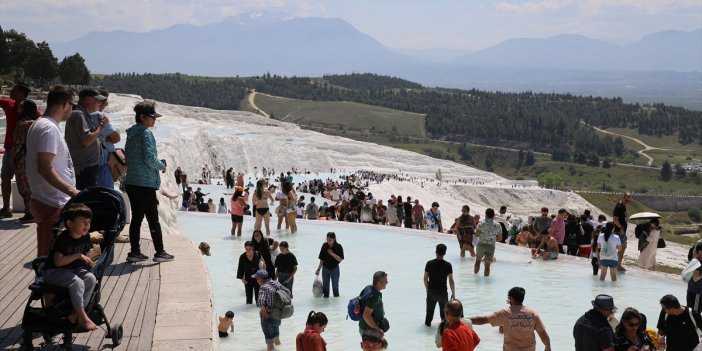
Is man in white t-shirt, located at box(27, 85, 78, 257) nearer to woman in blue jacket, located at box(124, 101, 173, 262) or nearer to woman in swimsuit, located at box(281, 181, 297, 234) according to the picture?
woman in blue jacket, located at box(124, 101, 173, 262)

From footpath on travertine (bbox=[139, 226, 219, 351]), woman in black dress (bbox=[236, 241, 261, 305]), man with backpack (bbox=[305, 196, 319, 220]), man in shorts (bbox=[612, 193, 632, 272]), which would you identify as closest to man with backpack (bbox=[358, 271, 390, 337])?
footpath on travertine (bbox=[139, 226, 219, 351])

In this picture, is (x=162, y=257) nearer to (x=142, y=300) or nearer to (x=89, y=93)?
(x=142, y=300)

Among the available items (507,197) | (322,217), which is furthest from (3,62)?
(322,217)

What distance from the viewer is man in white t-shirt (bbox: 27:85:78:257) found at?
656 centimetres

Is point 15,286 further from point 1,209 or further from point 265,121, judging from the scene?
point 265,121

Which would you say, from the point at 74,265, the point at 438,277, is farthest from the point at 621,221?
the point at 74,265

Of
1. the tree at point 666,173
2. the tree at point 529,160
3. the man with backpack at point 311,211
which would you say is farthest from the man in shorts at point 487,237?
the tree at point 529,160

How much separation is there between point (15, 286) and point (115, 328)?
2.07m

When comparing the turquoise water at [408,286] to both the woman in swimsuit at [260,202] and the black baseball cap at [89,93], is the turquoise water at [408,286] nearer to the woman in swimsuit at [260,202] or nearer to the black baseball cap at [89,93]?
the woman in swimsuit at [260,202]

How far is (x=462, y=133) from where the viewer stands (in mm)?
197875

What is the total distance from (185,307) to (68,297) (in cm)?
154

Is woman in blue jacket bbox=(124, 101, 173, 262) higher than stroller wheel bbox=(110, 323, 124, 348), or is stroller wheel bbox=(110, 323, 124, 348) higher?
woman in blue jacket bbox=(124, 101, 173, 262)

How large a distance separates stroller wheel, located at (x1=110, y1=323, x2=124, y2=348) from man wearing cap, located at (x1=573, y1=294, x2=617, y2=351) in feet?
12.4

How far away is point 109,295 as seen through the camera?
739 cm
